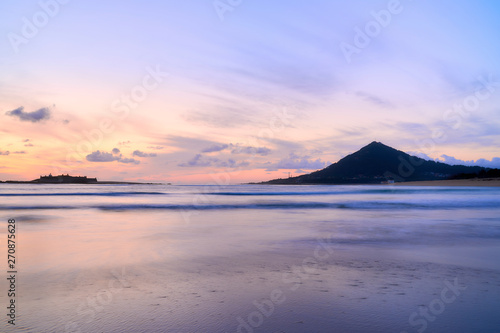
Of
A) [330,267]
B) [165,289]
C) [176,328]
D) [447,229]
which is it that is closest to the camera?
[176,328]

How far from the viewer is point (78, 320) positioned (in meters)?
4.77

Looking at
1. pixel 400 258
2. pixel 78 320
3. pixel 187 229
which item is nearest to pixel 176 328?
pixel 78 320

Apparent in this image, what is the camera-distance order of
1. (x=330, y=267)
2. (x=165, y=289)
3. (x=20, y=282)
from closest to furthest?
(x=165, y=289)
(x=20, y=282)
(x=330, y=267)

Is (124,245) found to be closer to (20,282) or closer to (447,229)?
(20,282)

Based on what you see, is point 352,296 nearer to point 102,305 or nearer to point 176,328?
point 176,328

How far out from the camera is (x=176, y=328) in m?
4.47

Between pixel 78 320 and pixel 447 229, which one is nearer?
pixel 78 320

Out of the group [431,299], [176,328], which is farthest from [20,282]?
[431,299]

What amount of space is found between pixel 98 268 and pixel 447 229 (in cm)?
1395

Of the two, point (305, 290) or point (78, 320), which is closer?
point (78, 320)

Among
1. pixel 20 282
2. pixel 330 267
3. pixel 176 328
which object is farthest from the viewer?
pixel 330 267

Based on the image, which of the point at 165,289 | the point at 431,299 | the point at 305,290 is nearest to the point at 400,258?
the point at 431,299

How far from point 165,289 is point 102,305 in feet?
3.65

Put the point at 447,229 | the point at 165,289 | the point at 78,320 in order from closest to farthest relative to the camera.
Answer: the point at 78,320 < the point at 165,289 < the point at 447,229
